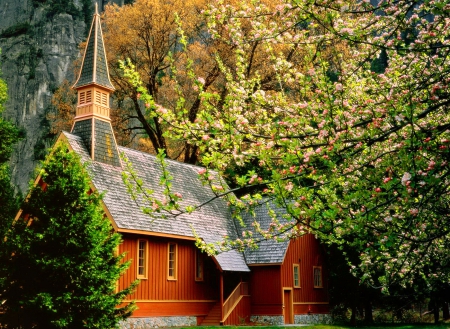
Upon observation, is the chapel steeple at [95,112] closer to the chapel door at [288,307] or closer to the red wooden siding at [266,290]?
the red wooden siding at [266,290]

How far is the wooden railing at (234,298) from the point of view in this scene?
2208 cm

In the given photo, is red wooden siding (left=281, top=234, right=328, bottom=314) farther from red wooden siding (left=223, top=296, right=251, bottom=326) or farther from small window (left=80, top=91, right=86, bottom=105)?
small window (left=80, top=91, right=86, bottom=105)

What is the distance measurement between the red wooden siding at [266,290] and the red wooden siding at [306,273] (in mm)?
407

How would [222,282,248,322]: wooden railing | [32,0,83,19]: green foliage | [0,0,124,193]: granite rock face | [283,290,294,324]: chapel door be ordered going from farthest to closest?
[32,0,83,19]: green foliage
[0,0,124,193]: granite rock face
[283,290,294,324]: chapel door
[222,282,248,322]: wooden railing

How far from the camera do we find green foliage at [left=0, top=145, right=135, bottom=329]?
11.5 metres

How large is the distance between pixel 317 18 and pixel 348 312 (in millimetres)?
27550

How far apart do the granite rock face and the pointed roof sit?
32.6 meters

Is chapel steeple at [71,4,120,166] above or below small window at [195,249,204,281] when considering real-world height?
above

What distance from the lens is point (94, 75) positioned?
21.7 metres

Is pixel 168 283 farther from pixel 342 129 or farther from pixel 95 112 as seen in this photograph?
pixel 342 129

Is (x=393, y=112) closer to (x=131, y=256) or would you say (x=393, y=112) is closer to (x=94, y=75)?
(x=131, y=256)

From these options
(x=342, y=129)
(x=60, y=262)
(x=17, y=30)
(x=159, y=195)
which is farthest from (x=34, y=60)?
(x=342, y=129)

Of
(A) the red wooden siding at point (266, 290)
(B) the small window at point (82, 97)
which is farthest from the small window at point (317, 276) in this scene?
(B) the small window at point (82, 97)

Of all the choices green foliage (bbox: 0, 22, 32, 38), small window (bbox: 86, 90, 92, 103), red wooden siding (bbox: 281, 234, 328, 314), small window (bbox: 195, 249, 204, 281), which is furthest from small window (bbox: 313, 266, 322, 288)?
green foliage (bbox: 0, 22, 32, 38)
